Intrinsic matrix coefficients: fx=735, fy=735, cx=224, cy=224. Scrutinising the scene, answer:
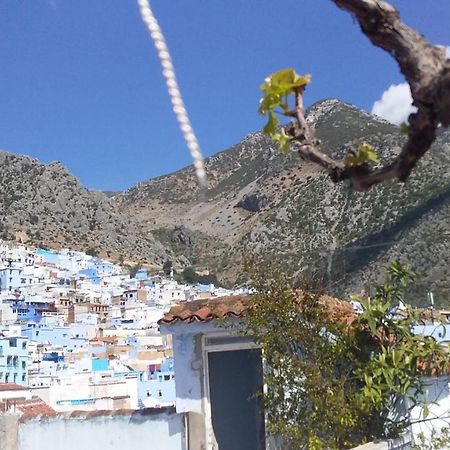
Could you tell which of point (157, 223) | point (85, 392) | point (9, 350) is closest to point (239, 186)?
point (157, 223)

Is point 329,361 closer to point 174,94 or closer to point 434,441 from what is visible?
point 434,441

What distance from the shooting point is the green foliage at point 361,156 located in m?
2.24

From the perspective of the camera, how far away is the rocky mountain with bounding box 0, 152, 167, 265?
79.2 metres

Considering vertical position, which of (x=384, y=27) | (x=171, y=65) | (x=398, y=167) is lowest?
(x=398, y=167)

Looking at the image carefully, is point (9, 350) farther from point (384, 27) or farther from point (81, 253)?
point (81, 253)

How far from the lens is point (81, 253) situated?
78.4m

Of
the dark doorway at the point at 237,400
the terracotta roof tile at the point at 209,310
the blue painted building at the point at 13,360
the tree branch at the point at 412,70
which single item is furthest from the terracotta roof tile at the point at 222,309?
the blue painted building at the point at 13,360

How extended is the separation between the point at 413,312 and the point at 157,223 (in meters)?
103

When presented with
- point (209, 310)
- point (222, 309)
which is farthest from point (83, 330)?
point (222, 309)

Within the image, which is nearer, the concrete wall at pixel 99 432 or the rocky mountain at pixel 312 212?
the concrete wall at pixel 99 432

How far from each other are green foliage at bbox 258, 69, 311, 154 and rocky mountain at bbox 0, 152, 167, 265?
77220 millimetres

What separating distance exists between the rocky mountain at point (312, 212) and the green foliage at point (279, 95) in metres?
0.26

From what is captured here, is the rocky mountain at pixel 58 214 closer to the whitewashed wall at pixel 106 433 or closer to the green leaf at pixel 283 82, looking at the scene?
the whitewashed wall at pixel 106 433

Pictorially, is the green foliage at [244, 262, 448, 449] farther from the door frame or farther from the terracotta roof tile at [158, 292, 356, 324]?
the door frame
